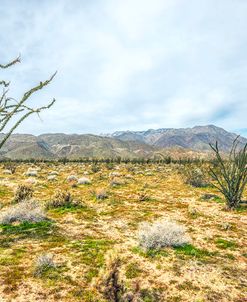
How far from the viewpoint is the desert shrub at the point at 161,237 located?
895 cm

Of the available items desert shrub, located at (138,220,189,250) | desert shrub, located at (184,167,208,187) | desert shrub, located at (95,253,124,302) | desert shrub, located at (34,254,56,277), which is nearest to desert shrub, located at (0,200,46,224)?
desert shrub, located at (34,254,56,277)

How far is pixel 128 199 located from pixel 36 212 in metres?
6.98

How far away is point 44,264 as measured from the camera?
7.29 meters

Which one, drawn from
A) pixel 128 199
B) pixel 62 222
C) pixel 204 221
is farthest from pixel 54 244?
pixel 128 199

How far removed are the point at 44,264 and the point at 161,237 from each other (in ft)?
12.1

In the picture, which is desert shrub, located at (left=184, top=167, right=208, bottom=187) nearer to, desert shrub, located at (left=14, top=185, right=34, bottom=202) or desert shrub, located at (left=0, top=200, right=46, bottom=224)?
desert shrub, located at (left=14, top=185, right=34, bottom=202)

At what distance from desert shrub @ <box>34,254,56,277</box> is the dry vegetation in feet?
0.08

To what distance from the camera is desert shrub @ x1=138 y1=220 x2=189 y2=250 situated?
8.95m

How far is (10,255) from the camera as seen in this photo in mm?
8109

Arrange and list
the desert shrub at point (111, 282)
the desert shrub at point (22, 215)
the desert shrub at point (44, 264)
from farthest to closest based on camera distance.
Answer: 1. the desert shrub at point (22, 215)
2. the desert shrub at point (44, 264)
3. the desert shrub at point (111, 282)

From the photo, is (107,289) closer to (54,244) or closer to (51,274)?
(51,274)

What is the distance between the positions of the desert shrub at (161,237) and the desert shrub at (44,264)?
2816 millimetres

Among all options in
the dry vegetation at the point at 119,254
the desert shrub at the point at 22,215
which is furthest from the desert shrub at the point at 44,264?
the desert shrub at the point at 22,215

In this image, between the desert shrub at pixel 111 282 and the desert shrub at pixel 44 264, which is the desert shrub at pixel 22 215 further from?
the desert shrub at pixel 111 282
